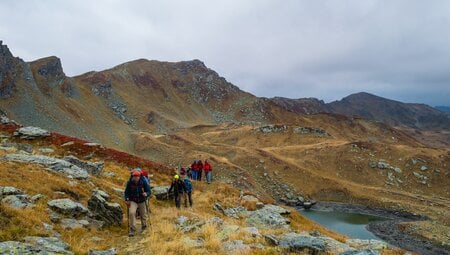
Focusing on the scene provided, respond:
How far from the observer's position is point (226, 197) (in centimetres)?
3212

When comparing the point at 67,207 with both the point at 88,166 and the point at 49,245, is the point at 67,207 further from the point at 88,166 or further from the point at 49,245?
the point at 88,166

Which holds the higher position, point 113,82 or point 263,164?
point 113,82

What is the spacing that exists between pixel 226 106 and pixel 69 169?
5819 inches

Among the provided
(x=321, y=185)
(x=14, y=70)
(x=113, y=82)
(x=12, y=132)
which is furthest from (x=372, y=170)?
(x=113, y=82)

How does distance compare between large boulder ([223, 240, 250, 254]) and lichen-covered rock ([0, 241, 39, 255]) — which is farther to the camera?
large boulder ([223, 240, 250, 254])

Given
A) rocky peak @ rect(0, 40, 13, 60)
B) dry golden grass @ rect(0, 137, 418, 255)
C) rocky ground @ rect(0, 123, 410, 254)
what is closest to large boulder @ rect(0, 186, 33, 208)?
rocky ground @ rect(0, 123, 410, 254)

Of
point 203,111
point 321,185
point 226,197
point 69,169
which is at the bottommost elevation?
point 321,185

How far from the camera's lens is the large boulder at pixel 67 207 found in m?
15.5

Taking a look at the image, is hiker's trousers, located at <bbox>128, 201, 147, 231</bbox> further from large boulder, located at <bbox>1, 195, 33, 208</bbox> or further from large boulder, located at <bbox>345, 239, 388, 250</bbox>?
large boulder, located at <bbox>345, 239, 388, 250</bbox>

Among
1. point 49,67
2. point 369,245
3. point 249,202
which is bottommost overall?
point 249,202

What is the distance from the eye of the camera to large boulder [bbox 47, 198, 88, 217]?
50.7 feet

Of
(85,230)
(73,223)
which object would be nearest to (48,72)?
(73,223)

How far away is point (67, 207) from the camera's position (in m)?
15.7

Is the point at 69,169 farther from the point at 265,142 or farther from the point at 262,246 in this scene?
the point at 265,142
